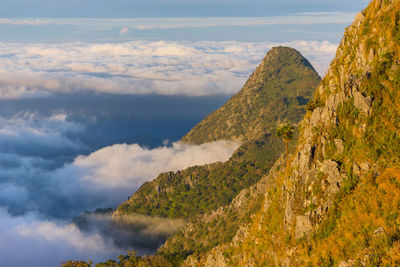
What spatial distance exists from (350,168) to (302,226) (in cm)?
2253

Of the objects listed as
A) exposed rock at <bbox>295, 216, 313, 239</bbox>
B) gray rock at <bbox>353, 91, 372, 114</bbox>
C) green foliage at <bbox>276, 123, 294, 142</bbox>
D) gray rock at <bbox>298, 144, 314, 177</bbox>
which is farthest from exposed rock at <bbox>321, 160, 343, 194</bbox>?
green foliage at <bbox>276, 123, 294, 142</bbox>

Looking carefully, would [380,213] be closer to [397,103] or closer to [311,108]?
[397,103]

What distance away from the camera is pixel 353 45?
147 metres

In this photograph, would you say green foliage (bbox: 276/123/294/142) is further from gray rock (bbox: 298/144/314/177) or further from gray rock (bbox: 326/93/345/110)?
gray rock (bbox: 326/93/345/110)

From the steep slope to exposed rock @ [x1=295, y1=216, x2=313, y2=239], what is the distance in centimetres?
30

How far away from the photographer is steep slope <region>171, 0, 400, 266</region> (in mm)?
107875

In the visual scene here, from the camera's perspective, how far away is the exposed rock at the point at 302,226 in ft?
409

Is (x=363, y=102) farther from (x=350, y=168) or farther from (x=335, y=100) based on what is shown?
(x=350, y=168)

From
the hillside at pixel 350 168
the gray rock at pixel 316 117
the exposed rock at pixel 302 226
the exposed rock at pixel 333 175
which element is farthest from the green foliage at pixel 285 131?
the exposed rock at pixel 302 226

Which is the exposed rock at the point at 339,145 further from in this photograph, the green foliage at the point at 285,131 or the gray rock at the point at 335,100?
the green foliage at the point at 285,131

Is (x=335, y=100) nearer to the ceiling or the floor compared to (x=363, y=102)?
nearer to the ceiling

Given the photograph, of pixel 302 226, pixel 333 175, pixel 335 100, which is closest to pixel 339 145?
pixel 333 175

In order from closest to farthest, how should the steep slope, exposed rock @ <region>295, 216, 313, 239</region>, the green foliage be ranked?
the steep slope < exposed rock @ <region>295, 216, 313, 239</region> < the green foliage

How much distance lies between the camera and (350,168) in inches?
4813
